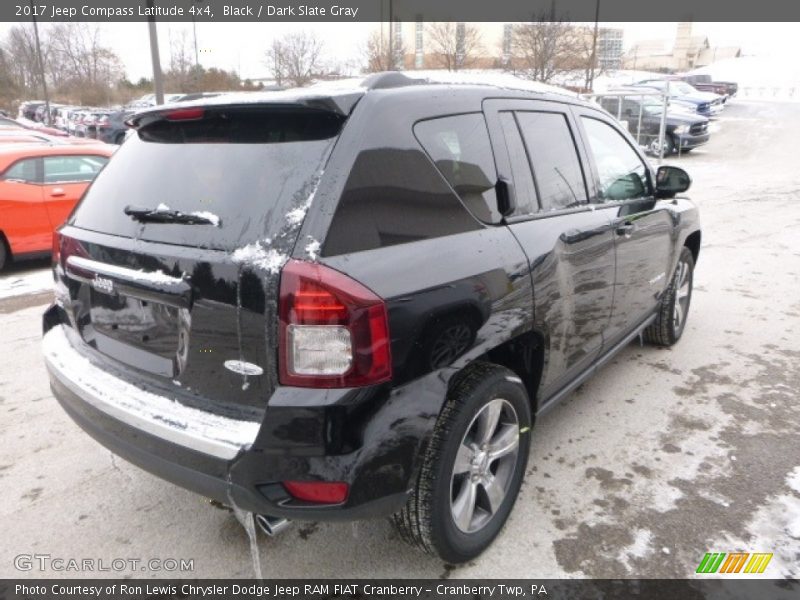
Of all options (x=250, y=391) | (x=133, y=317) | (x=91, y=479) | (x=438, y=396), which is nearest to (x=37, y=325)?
(x=91, y=479)

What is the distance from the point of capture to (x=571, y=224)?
2.96 metres

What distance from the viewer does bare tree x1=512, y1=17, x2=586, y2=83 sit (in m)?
26.7

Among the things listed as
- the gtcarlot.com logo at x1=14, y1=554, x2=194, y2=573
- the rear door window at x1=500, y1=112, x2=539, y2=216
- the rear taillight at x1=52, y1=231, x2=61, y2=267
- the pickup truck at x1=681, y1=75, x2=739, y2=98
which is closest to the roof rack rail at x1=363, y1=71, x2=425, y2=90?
the rear door window at x1=500, y1=112, x2=539, y2=216

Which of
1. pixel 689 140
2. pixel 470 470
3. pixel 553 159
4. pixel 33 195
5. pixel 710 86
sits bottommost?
pixel 470 470

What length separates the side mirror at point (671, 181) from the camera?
4.06m

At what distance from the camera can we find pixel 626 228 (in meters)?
3.48

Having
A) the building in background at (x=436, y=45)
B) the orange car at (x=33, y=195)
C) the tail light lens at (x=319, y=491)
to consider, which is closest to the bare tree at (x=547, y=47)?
the building in background at (x=436, y=45)

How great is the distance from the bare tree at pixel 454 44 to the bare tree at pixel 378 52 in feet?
7.38

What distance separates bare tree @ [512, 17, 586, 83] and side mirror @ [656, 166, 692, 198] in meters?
24.2

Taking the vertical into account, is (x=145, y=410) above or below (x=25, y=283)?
above

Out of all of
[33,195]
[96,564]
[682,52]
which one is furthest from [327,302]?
[682,52]

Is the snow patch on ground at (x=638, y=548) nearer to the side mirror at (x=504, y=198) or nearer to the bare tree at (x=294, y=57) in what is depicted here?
the side mirror at (x=504, y=198)

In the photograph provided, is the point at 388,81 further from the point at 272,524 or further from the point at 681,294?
the point at 681,294

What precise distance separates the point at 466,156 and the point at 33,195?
664cm
